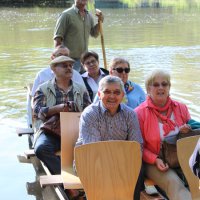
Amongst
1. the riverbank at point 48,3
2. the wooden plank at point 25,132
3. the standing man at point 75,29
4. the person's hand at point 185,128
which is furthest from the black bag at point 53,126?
the riverbank at point 48,3

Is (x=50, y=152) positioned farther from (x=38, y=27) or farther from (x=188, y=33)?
(x=38, y=27)

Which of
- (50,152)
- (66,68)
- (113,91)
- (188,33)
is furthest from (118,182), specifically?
(188,33)

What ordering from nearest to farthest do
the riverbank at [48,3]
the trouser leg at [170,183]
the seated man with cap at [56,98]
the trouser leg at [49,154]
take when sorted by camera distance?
the trouser leg at [170,183]
the trouser leg at [49,154]
the seated man with cap at [56,98]
the riverbank at [48,3]

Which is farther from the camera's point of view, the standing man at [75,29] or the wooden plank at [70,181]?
the standing man at [75,29]

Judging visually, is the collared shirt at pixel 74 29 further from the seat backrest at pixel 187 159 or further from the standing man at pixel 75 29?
the seat backrest at pixel 187 159

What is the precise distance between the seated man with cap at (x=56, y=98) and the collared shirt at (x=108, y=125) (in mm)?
807

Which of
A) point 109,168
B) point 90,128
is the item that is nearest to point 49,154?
point 90,128

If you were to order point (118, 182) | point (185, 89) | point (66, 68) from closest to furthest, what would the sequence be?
point (118, 182)
point (66, 68)
point (185, 89)

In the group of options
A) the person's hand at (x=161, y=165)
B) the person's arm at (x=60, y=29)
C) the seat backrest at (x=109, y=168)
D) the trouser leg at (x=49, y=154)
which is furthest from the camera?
the person's arm at (x=60, y=29)

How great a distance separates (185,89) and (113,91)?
5.79 metres

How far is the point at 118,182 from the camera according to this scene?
329 centimetres

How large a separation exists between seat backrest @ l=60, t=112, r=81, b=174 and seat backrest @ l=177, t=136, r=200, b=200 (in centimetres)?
96

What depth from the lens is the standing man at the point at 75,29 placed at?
21.2ft

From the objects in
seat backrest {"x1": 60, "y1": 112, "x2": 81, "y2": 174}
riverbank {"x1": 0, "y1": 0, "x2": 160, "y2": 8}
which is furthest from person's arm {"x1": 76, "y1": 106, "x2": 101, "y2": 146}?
riverbank {"x1": 0, "y1": 0, "x2": 160, "y2": 8}
